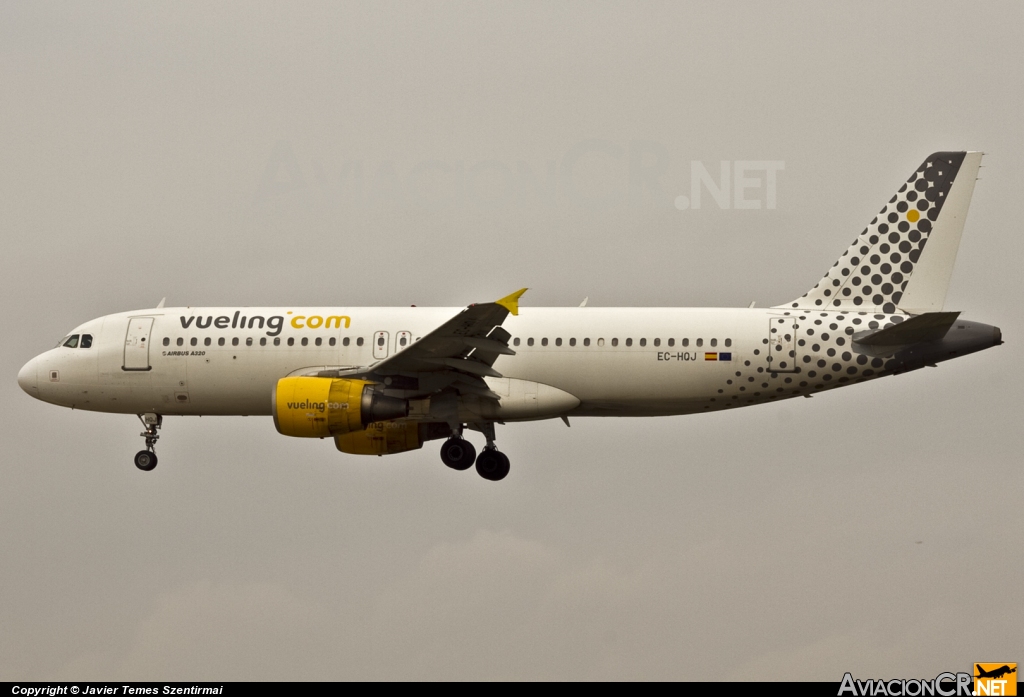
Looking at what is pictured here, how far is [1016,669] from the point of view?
3447 centimetres

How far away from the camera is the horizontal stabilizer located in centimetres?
3775

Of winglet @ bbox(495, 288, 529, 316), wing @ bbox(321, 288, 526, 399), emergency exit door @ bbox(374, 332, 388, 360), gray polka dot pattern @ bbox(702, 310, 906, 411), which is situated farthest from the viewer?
emergency exit door @ bbox(374, 332, 388, 360)

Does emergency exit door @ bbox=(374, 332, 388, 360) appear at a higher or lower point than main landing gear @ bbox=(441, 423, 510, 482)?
higher

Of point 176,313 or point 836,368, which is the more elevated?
point 176,313

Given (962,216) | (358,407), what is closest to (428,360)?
(358,407)

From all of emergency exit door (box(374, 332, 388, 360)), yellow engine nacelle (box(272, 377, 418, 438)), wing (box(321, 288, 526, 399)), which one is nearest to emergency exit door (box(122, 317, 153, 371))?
yellow engine nacelle (box(272, 377, 418, 438))

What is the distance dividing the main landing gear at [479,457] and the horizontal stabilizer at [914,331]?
9.73 metres

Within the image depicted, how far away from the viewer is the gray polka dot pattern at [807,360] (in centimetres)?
3906

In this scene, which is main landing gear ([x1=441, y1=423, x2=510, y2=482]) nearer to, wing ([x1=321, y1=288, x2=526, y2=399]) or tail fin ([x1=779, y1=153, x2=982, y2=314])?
wing ([x1=321, y1=288, x2=526, y2=399])

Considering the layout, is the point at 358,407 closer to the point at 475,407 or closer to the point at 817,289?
the point at 475,407

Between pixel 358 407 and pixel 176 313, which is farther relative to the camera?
pixel 176 313

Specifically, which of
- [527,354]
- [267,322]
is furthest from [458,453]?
[267,322]

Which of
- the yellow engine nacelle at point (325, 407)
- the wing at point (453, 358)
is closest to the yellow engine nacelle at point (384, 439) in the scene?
the wing at point (453, 358)

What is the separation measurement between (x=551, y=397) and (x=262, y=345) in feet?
25.9
